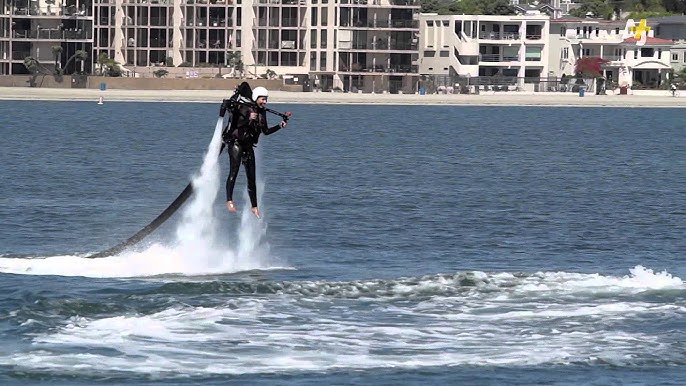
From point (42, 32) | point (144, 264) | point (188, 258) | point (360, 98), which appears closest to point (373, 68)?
point (360, 98)

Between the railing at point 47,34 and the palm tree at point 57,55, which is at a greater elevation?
the railing at point 47,34

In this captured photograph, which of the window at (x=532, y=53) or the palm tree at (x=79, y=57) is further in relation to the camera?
the window at (x=532, y=53)

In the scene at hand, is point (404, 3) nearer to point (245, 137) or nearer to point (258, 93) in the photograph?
→ point (245, 137)

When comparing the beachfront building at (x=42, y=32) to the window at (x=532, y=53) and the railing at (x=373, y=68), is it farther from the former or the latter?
the window at (x=532, y=53)

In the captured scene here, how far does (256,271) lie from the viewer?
30.9m

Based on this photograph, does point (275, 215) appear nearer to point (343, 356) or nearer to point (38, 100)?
point (343, 356)

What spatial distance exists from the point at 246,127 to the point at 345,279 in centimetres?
412

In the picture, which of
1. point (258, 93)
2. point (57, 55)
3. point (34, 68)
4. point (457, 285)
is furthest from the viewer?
point (57, 55)

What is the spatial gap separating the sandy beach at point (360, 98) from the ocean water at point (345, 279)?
87862mm

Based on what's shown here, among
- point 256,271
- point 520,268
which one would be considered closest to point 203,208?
point 256,271

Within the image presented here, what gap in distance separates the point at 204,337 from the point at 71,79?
13927 centimetres

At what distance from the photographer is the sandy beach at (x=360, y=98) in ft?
501

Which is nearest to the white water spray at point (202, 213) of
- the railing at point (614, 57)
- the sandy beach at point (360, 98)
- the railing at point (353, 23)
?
the sandy beach at point (360, 98)

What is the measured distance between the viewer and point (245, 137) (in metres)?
A: 28.1
